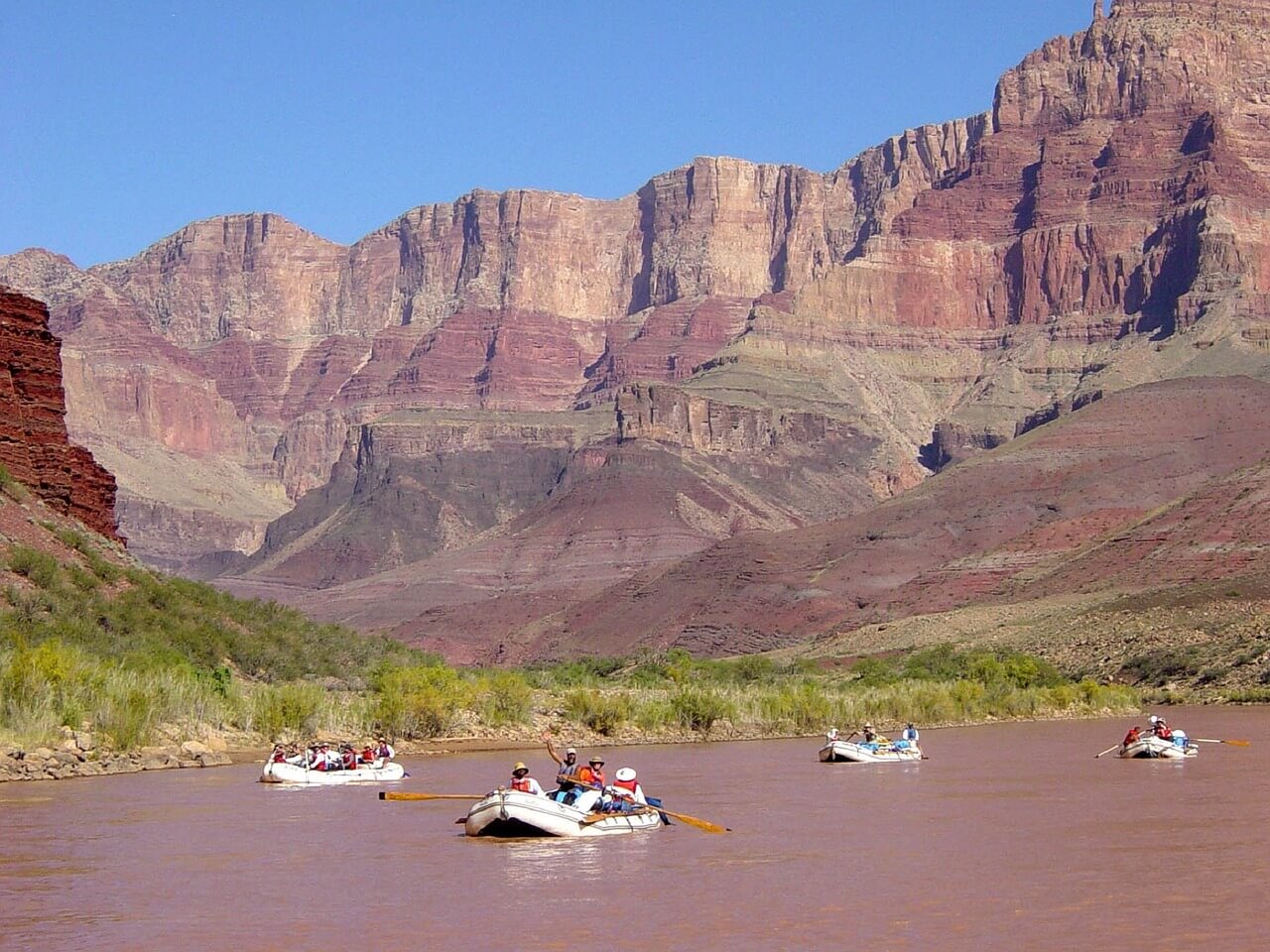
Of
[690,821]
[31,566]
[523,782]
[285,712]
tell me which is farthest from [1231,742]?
[31,566]

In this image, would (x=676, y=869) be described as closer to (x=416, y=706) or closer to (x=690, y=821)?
(x=690, y=821)

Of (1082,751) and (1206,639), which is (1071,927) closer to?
(1082,751)

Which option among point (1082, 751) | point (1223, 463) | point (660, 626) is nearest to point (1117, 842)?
point (1082, 751)

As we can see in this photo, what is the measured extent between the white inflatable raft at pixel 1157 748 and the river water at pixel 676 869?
24.5 feet

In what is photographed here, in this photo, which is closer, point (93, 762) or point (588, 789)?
point (588, 789)

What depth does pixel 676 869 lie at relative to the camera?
35.3m

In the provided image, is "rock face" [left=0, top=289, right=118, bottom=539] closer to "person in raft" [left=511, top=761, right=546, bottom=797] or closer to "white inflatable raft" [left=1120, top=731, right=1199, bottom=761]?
"white inflatable raft" [left=1120, top=731, right=1199, bottom=761]

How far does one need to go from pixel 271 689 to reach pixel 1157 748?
2749 centimetres

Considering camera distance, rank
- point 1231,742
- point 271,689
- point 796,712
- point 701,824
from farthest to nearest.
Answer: point 796,712 < point 1231,742 < point 271,689 < point 701,824

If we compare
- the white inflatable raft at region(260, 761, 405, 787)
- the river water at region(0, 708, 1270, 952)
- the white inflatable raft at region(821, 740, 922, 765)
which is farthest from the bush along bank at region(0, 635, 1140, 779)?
the white inflatable raft at region(821, 740, 922, 765)

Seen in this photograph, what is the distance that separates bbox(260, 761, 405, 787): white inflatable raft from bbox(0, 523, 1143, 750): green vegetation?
5096 millimetres

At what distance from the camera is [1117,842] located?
38031mm

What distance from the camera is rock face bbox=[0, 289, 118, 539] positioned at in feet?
247

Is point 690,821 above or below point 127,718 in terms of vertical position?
below
